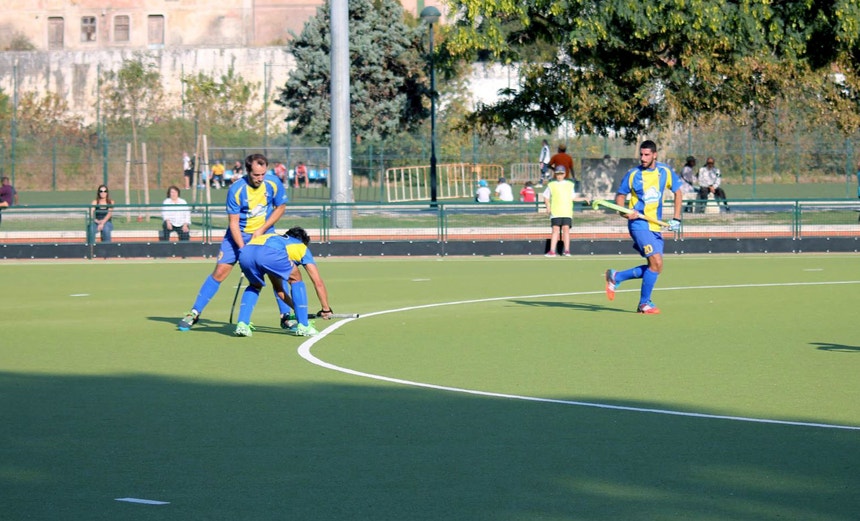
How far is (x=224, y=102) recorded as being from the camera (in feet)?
218

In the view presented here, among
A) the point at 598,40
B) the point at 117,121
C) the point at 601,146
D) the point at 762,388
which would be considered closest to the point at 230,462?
the point at 762,388

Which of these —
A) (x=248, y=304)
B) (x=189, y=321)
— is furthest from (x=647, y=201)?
(x=189, y=321)

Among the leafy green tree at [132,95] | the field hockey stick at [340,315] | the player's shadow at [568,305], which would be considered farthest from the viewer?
the leafy green tree at [132,95]

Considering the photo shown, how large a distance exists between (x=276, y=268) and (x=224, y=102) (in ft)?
175

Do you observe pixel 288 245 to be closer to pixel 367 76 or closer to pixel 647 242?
pixel 647 242

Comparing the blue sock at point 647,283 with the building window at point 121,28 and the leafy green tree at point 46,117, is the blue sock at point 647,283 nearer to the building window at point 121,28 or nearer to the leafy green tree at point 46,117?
the leafy green tree at point 46,117

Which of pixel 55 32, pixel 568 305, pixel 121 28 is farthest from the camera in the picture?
pixel 55 32

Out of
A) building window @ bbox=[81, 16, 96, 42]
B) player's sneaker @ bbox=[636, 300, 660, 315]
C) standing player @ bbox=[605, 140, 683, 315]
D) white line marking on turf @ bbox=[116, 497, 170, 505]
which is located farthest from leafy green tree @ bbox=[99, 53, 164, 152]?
white line marking on turf @ bbox=[116, 497, 170, 505]

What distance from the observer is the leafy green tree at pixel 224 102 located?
2569 inches

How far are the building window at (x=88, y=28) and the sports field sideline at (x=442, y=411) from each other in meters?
64.1

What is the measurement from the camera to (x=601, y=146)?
5597 cm

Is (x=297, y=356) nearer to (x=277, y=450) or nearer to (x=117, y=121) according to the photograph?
(x=277, y=450)

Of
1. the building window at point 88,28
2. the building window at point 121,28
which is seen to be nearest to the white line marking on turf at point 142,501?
the building window at point 121,28

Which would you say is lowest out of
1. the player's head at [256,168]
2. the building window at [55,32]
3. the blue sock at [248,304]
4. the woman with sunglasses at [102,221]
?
the blue sock at [248,304]
